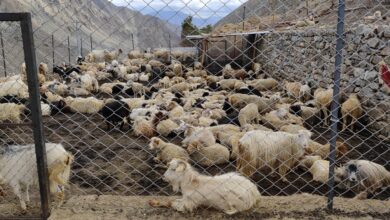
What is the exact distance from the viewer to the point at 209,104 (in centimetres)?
1078

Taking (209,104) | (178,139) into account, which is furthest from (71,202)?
(209,104)

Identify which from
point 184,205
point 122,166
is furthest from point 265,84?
point 184,205

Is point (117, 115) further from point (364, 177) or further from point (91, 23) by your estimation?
point (91, 23)

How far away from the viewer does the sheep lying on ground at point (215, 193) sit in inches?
146

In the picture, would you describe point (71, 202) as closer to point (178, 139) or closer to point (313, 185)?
point (313, 185)

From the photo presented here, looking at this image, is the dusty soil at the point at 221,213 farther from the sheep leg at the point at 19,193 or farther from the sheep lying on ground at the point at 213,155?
the sheep lying on ground at the point at 213,155

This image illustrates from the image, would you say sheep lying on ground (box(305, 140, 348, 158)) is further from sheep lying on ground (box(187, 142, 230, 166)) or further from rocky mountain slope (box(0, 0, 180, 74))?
rocky mountain slope (box(0, 0, 180, 74))

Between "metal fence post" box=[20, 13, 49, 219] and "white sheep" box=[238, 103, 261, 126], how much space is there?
235 inches

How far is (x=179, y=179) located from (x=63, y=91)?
10.9 m

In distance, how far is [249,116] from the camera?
9047 millimetres

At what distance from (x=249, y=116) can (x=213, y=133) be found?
5.11 feet

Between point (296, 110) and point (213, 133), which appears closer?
point (213, 133)

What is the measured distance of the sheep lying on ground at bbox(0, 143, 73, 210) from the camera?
139 inches

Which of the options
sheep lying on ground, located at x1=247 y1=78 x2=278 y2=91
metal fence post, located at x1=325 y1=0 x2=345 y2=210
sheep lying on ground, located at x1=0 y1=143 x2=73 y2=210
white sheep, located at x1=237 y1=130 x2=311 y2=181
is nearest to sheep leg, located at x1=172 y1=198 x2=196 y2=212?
sheep lying on ground, located at x1=0 y1=143 x2=73 y2=210
